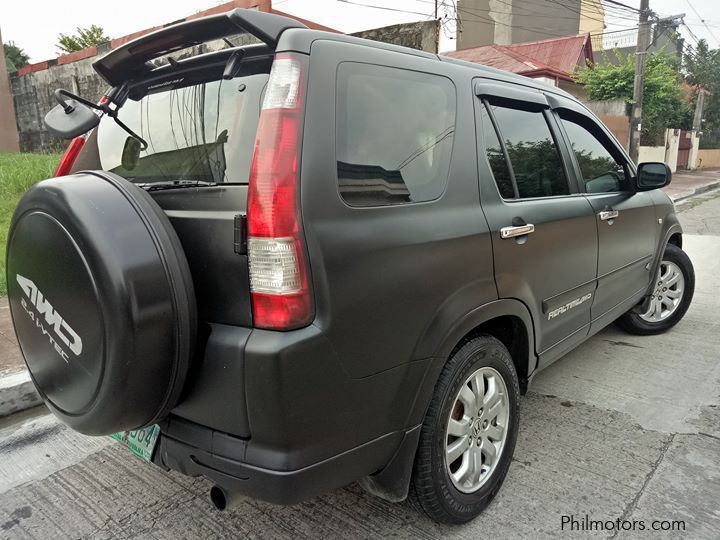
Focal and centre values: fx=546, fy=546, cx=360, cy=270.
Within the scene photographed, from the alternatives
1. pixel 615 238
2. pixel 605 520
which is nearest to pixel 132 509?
pixel 605 520

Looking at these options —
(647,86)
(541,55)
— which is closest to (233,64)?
(647,86)

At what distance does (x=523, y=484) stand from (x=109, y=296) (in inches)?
79.5

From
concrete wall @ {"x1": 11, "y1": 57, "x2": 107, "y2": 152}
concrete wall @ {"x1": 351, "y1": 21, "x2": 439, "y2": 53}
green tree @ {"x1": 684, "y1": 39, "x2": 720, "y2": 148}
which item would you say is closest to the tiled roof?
green tree @ {"x1": 684, "y1": 39, "x2": 720, "y2": 148}

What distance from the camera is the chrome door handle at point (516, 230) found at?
7.53 ft

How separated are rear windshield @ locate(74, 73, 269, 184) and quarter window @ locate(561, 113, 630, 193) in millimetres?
2015

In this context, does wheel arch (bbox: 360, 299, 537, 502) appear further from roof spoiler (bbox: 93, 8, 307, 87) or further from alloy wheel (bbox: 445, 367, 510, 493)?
roof spoiler (bbox: 93, 8, 307, 87)

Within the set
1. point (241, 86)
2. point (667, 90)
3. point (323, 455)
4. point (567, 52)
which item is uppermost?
point (567, 52)

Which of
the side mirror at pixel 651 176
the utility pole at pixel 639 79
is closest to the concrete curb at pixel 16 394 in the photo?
the side mirror at pixel 651 176

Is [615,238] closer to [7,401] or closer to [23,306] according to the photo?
[23,306]

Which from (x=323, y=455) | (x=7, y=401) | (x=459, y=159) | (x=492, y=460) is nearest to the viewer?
(x=323, y=455)

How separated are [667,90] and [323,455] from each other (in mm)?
24453

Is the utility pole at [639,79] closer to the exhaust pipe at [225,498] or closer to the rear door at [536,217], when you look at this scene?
the rear door at [536,217]

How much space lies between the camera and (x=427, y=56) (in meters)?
2.20

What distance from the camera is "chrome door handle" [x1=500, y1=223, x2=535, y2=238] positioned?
7.53ft
